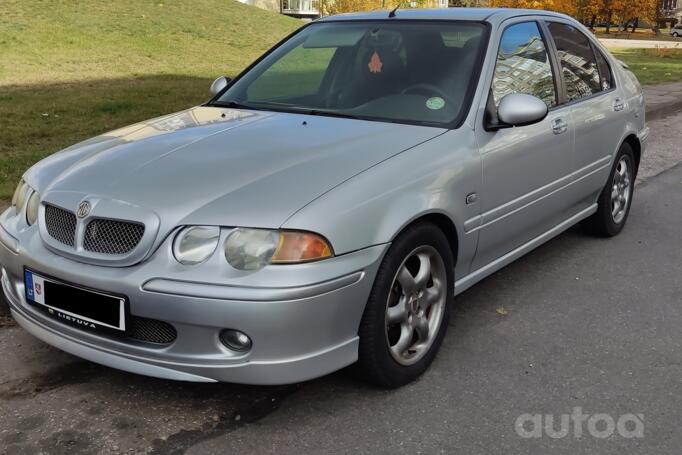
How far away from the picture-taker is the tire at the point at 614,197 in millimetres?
5266

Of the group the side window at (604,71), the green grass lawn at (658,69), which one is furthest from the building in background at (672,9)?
the side window at (604,71)

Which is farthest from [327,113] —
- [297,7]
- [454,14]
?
[297,7]

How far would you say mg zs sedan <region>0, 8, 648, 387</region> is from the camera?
2.71 m

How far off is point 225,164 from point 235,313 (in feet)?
2.48

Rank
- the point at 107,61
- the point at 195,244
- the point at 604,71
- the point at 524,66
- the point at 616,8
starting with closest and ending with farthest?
the point at 195,244 < the point at 524,66 < the point at 604,71 < the point at 107,61 < the point at 616,8

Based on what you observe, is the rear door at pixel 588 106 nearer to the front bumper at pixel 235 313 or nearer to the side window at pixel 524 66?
the side window at pixel 524 66

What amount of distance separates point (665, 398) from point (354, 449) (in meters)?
1.41

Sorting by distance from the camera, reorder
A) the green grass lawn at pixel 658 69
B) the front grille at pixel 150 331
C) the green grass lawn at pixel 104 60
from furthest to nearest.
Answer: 1. the green grass lawn at pixel 658 69
2. the green grass lawn at pixel 104 60
3. the front grille at pixel 150 331

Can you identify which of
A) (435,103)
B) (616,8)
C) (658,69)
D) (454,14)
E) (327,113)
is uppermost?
(454,14)

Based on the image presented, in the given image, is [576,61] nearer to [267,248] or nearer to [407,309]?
[407,309]

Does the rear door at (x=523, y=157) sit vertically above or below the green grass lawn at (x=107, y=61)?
above

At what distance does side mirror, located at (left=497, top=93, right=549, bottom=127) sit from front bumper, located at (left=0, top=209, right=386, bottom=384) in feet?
3.90

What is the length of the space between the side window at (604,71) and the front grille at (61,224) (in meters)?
3.71

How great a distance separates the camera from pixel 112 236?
9.31ft
